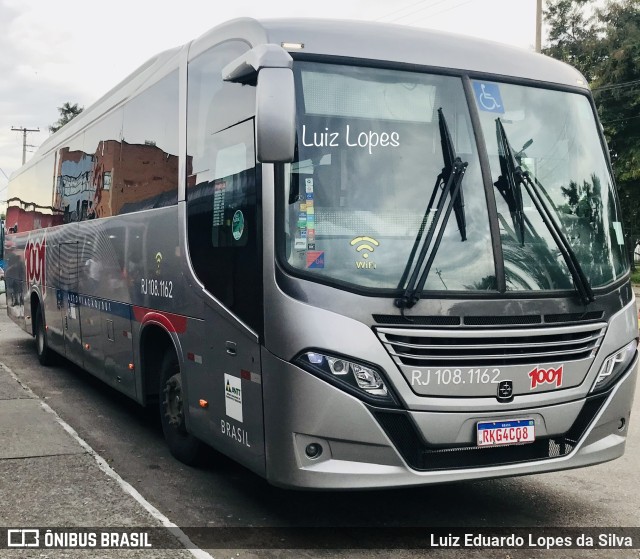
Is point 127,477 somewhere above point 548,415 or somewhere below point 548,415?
below

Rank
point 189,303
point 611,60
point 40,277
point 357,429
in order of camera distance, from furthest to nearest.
Answer: point 611,60
point 40,277
point 189,303
point 357,429

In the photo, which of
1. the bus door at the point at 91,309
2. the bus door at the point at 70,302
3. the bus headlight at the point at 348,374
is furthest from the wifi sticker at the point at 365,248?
the bus door at the point at 70,302

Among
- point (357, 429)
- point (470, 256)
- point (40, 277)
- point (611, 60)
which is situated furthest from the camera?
point (611, 60)

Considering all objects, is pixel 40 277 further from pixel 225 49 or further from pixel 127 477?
pixel 225 49

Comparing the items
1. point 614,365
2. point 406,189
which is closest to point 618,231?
point 614,365

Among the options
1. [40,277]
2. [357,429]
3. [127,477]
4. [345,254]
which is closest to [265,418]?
[357,429]

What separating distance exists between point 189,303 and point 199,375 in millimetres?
526

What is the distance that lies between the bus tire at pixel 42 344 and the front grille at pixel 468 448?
28.1 feet

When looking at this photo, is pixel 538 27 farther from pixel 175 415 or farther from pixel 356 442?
pixel 356 442

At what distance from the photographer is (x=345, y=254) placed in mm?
4824

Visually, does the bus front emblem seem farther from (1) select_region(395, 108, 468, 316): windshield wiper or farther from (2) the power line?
(2) the power line

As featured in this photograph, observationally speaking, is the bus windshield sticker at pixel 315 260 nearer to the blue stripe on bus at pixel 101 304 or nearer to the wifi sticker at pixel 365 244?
the wifi sticker at pixel 365 244

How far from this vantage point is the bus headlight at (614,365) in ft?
17.5

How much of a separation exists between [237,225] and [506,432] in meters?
2.04
